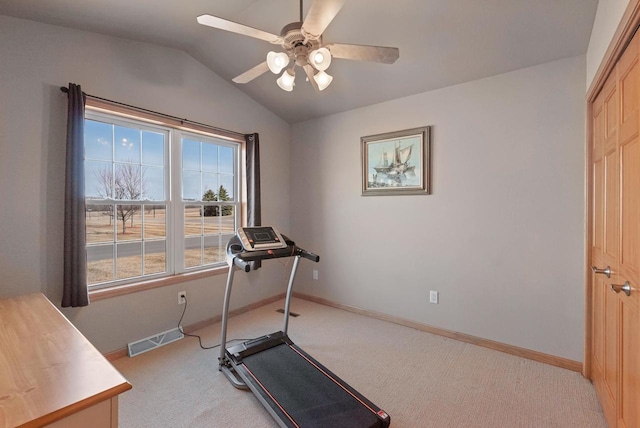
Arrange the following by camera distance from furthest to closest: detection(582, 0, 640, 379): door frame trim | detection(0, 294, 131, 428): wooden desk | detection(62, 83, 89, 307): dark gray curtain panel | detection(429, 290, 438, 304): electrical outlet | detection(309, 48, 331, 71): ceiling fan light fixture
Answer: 1. detection(429, 290, 438, 304): electrical outlet
2. detection(62, 83, 89, 307): dark gray curtain panel
3. detection(582, 0, 640, 379): door frame trim
4. detection(309, 48, 331, 71): ceiling fan light fixture
5. detection(0, 294, 131, 428): wooden desk

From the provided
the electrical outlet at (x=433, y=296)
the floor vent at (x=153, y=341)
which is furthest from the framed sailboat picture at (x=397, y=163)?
the floor vent at (x=153, y=341)

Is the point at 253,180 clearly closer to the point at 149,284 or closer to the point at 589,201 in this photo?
the point at 149,284

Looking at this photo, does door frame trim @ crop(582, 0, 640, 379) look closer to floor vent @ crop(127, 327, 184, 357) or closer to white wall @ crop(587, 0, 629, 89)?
white wall @ crop(587, 0, 629, 89)

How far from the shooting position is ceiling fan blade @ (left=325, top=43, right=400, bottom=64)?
176cm

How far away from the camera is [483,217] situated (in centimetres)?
285

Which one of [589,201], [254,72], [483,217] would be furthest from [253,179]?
[589,201]

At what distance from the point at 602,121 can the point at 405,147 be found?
1632 millimetres

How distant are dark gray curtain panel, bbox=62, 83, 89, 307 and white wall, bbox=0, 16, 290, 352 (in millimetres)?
134

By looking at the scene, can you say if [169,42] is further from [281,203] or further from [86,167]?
[281,203]

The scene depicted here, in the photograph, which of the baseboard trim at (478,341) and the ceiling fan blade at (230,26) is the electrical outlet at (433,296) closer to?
the baseboard trim at (478,341)

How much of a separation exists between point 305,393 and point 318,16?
226 centimetres

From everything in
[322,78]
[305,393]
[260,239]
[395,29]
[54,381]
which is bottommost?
[305,393]

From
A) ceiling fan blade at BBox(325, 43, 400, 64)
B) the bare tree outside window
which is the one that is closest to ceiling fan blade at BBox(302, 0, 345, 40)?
ceiling fan blade at BBox(325, 43, 400, 64)

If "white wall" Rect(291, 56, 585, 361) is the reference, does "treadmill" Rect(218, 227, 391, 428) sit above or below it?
below
